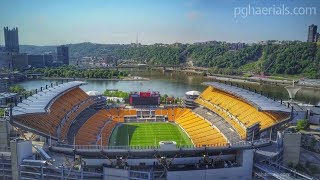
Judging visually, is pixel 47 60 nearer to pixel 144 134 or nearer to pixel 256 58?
pixel 256 58

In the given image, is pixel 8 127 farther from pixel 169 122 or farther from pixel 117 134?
pixel 169 122

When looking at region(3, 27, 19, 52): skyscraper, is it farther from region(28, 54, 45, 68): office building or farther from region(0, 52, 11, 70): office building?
region(0, 52, 11, 70): office building

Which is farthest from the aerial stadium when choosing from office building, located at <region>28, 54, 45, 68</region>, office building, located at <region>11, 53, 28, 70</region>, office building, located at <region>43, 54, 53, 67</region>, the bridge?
office building, located at <region>43, 54, 53, 67</region>

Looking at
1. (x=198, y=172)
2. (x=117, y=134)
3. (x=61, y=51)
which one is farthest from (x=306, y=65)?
(x=61, y=51)

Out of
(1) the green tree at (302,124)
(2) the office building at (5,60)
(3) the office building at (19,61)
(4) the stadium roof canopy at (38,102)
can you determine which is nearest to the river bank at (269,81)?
(1) the green tree at (302,124)

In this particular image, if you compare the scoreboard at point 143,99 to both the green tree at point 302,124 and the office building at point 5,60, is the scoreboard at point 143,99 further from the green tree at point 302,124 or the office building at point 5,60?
the office building at point 5,60
